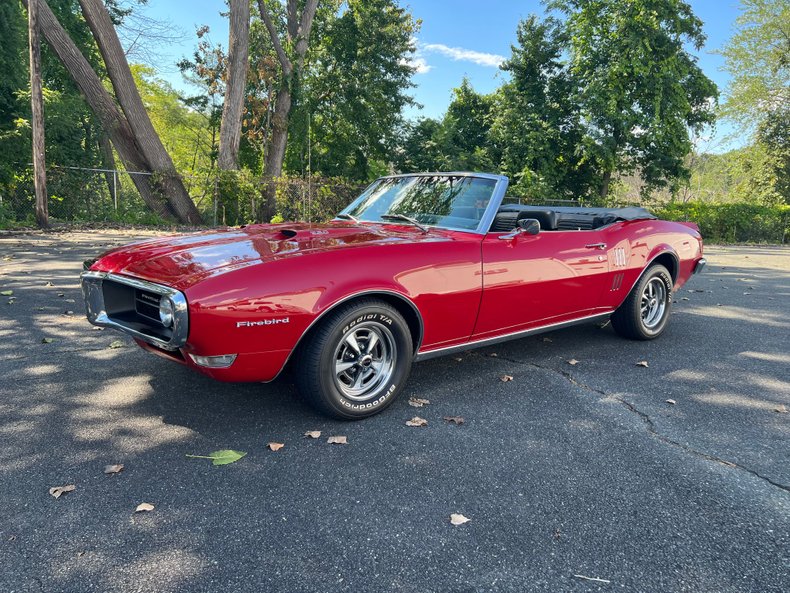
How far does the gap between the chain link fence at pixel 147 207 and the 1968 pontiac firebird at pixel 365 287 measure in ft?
34.8

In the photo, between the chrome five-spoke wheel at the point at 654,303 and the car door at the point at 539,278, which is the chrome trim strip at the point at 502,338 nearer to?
the car door at the point at 539,278

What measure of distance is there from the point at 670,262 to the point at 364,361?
12.1 feet

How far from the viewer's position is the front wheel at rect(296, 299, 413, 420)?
109 inches

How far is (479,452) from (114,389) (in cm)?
238

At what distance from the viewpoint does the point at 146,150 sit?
49.9ft

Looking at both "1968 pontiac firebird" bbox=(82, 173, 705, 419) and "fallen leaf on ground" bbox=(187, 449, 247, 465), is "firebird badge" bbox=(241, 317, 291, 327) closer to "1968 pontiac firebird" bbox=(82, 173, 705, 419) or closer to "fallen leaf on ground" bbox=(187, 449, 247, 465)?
"1968 pontiac firebird" bbox=(82, 173, 705, 419)

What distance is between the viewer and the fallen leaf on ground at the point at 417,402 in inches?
129

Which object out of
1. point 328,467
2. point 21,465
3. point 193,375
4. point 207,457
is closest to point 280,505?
point 328,467

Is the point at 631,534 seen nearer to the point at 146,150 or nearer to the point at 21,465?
the point at 21,465

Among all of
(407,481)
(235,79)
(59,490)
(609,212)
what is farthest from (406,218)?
(235,79)

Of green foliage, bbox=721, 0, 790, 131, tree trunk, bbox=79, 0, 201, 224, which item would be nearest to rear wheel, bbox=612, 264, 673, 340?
tree trunk, bbox=79, 0, 201, 224

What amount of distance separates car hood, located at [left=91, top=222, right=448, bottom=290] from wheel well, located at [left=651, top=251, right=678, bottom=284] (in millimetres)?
2657

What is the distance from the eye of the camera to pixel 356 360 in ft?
9.83

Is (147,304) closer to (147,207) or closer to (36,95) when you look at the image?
(36,95)
